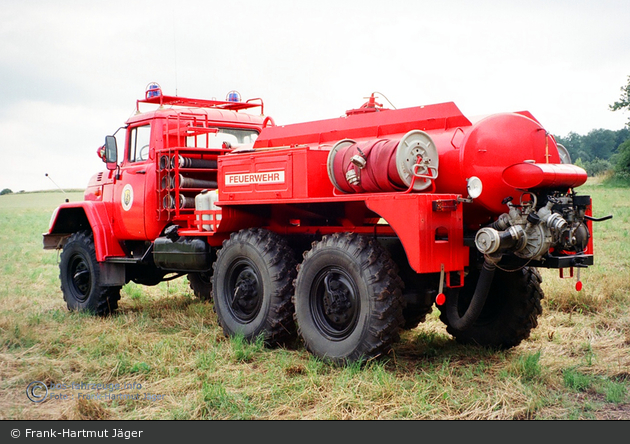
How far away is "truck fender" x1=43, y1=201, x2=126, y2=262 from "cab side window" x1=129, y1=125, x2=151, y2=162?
0.89 meters

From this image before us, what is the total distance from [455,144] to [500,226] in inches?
33.0

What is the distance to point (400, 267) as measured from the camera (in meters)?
6.26

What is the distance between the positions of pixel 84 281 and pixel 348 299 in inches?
201

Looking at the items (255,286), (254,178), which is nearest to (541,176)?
(254,178)

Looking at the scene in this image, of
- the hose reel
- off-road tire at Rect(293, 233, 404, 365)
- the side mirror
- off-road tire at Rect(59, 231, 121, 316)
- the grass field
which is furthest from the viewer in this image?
off-road tire at Rect(59, 231, 121, 316)

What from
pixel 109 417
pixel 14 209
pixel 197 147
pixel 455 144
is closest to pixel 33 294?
pixel 197 147

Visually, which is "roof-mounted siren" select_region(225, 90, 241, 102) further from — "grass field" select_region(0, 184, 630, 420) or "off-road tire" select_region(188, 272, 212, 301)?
"grass field" select_region(0, 184, 630, 420)

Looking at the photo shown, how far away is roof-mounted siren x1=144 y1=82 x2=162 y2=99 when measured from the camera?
30.1 feet

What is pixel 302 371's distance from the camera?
5.88 metres

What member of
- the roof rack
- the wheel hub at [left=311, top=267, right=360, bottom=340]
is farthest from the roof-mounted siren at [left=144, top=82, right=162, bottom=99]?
the wheel hub at [left=311, top=267, right=360, bottom=340]

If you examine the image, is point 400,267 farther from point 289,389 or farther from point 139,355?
point 139,355

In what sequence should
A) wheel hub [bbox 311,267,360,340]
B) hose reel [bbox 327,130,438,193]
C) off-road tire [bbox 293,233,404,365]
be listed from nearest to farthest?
hose reel [bbox 327,130,438,193] < off-road tire [bbox 293,233,404,365] < wheel hub [bbox 311,267,360,340]

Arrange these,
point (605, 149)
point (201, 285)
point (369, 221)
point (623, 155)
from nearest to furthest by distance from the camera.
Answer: point (369, 221) < point (201, 285) < point (623, 155) < point (605, 149)

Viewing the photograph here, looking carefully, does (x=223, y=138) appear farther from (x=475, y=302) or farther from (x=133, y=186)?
(x=475, y=302)
